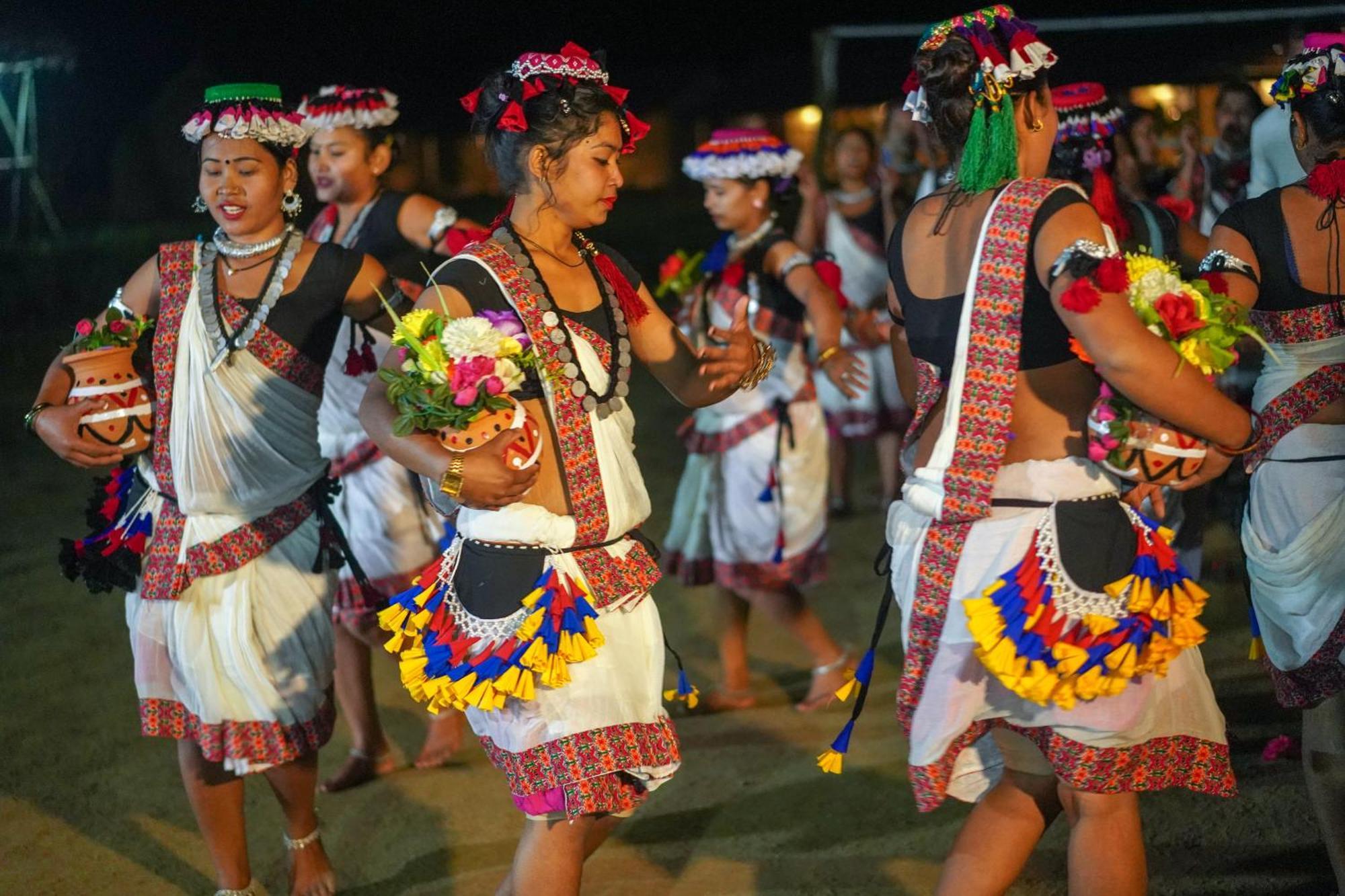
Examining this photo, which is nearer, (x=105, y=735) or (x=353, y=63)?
(x=105, y=735)

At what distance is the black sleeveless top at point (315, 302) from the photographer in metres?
3.67

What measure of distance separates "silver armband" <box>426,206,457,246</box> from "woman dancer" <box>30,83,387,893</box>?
1170mm

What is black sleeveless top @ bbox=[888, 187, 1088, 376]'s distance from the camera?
8.62 feet

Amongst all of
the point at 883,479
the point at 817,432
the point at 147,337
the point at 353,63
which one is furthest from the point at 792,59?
the point at 147,337

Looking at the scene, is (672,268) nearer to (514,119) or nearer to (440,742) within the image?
(440,742)

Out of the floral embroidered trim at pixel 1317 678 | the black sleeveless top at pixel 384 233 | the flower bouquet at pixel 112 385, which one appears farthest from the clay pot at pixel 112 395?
the floral embroidered trim at pixel 1317 678

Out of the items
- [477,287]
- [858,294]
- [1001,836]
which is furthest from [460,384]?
[858,294]

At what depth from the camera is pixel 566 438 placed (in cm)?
295

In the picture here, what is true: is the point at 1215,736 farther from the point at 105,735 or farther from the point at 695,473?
the point at 105,735

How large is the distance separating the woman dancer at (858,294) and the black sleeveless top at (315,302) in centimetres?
383

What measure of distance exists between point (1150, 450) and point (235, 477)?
7.47ft

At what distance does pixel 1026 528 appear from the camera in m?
2.72

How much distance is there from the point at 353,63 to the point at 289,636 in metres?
20.8

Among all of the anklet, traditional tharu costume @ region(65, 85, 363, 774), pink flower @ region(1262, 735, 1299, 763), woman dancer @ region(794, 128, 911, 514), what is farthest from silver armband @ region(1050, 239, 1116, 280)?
woman dancer @ region(794, 128, 911, 514)
